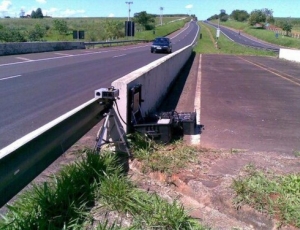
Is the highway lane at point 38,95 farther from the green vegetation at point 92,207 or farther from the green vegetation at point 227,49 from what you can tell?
the green vegetation at point 227,49

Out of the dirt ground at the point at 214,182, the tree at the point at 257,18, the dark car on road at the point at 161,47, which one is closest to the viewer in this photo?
the dirt ground at the point at 214,182

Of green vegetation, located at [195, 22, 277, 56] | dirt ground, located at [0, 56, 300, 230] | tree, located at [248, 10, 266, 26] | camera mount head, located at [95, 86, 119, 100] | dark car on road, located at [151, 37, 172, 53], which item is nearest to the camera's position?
dirt ground, located at [0, 56, 300, 230]

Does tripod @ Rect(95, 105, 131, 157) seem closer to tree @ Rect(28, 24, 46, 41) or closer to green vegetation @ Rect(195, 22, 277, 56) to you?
green vegetation @ Rect(195, 22, 277, 56)

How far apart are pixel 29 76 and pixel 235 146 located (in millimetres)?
10497

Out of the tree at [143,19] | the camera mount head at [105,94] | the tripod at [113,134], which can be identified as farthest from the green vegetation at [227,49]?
the tree at [143,19]

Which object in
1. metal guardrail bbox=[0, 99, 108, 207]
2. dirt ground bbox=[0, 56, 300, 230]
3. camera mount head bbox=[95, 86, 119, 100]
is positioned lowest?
dirt ground bbox=[0, 56, 300, 230]

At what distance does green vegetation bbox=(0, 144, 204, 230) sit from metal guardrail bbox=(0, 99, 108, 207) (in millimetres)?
384

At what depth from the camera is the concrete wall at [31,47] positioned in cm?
2599

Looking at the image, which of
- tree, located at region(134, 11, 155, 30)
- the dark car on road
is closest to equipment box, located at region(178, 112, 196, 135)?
the dark car on road

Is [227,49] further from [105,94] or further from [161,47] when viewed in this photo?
[105,94]

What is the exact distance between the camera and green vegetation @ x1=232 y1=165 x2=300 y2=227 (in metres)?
3.95

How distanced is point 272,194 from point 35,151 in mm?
2636

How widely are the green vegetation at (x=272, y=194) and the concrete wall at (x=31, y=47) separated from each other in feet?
79.0

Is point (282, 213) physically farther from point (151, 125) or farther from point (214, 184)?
point (151, 125)
